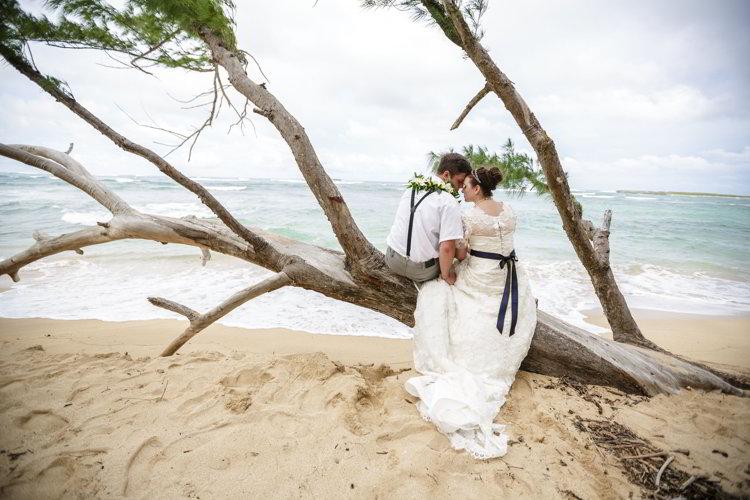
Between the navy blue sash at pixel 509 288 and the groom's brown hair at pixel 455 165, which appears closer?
the navy blue sash at pixel 509 288

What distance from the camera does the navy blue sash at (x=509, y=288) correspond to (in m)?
2.79

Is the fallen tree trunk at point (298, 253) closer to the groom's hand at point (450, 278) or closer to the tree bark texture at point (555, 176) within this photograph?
the groom's hand at point (450, 278)

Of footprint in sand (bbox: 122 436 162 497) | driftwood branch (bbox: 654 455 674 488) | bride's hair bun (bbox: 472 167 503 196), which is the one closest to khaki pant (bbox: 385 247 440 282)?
bride's hair bun (bbox: 472 167 503 196)

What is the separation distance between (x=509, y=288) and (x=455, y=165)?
1.19 meters

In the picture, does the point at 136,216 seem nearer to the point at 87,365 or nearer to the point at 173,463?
the point at 87,365

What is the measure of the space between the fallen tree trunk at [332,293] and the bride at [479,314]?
32 cm

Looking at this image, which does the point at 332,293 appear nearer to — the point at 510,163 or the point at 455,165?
the point at 455,165

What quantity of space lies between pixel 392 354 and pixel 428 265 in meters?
2.20

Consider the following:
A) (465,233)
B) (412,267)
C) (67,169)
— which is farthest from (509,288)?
(67,169)

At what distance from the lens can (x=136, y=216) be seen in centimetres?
324

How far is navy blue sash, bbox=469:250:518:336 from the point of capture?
9.15 feet

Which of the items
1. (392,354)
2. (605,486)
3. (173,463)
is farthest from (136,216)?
(605,486)

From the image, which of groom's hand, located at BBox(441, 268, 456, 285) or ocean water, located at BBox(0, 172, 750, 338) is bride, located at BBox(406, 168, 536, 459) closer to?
groom's hand, located at BBox(441, 268, 456, 285)

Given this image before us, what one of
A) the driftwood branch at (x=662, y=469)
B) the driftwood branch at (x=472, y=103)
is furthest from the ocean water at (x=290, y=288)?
the driftwood branch at (x=662, y=469)
